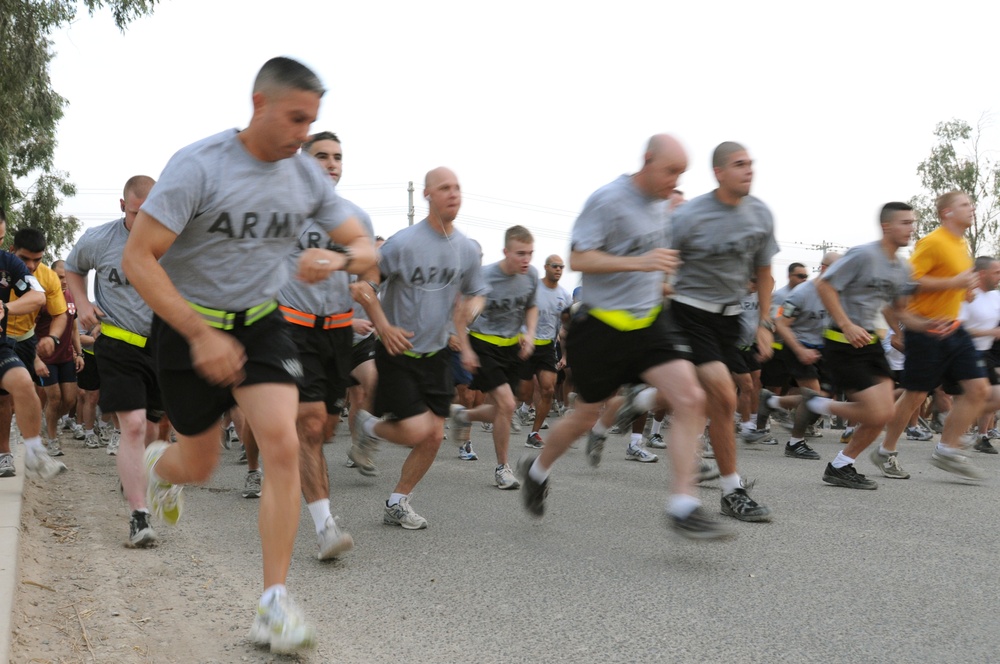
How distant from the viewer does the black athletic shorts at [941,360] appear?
7766 millimetres

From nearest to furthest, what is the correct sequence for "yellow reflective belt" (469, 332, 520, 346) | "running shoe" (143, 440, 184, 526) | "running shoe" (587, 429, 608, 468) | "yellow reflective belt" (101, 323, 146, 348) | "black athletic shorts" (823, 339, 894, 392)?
1. "running shoe" (143, 440, 184, 526)
2. "yellow reflective belt" (101, 323, 146, 348)
3. "black athletic shorts" (823, 339, 894, 392)
4. "running shoe" (587, 429, 608, 468)
5. "yellow reflective belt" (469, 332, 520, 346)

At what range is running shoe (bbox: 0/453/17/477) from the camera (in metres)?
7.37

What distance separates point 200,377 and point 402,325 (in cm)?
258

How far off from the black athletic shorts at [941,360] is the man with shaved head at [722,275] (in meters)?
2.35

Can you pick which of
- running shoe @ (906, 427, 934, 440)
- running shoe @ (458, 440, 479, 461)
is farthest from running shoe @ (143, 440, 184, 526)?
running shoe @ (906, 427, 934, 440)

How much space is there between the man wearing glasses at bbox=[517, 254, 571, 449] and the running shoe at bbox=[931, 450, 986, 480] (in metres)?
4.12

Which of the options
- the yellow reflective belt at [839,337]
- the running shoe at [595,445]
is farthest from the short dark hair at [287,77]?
the yellow reflective belt at [839,337]

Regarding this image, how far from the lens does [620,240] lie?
5266 mm

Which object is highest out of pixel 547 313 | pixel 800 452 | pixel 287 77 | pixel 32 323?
pixel 287 77

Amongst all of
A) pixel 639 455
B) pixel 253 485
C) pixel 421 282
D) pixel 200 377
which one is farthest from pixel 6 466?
pixel 639 455

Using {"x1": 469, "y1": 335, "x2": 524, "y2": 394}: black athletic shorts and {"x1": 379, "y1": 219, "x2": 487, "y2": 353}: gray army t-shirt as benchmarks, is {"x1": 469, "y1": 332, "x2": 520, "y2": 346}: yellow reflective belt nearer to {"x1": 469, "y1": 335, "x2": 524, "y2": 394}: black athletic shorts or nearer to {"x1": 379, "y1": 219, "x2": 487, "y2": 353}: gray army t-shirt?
{"x1": 469, "y1": 335, "x2": 524, "y2": 394}: black athletic shorts

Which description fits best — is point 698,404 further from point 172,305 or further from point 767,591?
point 172,305

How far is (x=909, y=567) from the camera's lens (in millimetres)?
4750

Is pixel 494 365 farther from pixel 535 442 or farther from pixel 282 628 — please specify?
pixel 282 628
